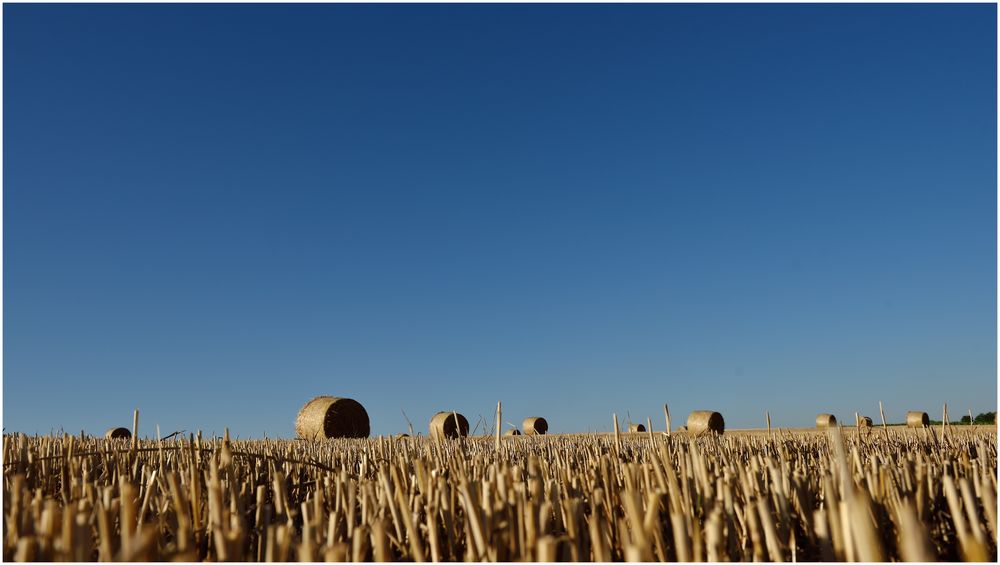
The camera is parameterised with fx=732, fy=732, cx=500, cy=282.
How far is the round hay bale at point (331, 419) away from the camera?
55.3 feet

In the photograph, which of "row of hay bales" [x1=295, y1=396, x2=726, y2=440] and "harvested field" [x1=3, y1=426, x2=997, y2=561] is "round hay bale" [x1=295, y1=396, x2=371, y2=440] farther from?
"harvested field" [x1=3, y1=426, x2=997, y2=561]

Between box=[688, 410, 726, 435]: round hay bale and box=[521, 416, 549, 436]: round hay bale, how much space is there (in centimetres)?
466

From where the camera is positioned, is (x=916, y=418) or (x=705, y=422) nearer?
(x=705, y=422)

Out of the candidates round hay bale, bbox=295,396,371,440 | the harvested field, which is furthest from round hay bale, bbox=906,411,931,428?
the harvested field

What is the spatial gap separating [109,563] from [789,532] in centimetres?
181

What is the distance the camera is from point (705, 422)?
67.9 feet

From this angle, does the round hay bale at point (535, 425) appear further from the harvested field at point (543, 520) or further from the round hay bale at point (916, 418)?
the harvested field at point (543, 520)

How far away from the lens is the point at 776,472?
7.57ft

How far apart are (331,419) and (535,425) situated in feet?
26.7

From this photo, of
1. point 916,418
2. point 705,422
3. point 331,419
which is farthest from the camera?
point 916,418

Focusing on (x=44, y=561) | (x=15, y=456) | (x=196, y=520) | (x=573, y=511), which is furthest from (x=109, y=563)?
(x=15, y=456)

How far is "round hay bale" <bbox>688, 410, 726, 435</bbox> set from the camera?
20.7 m

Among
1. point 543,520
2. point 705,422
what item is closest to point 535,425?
point 705,422

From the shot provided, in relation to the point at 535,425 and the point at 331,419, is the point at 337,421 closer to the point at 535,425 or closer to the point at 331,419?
the point at 331,419
